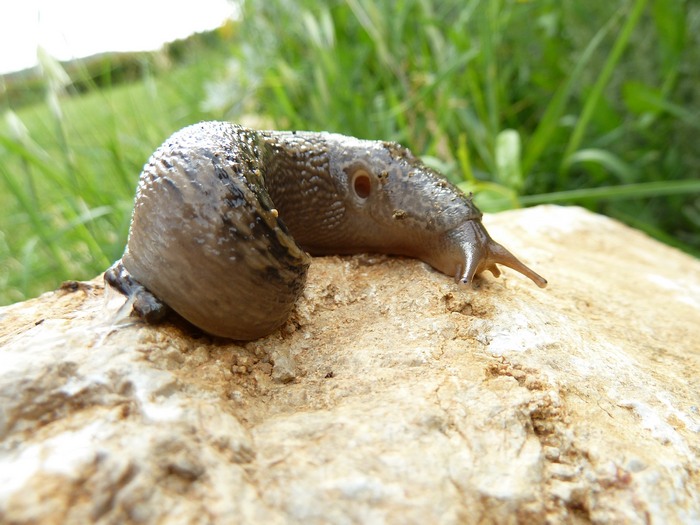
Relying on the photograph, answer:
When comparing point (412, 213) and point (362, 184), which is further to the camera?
point (362, 184)

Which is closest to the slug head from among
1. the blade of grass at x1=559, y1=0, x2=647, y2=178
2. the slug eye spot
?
the slug eye spot

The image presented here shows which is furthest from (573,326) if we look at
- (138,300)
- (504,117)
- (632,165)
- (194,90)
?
(194,90)

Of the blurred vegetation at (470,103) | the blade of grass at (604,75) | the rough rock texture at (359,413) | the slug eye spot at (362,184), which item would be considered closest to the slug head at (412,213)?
the slug eye spot at (362,184)

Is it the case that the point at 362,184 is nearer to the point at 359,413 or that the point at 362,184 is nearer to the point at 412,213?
the point at 412,213

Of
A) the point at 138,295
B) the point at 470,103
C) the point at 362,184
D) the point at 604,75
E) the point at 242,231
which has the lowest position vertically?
the point at 470,103

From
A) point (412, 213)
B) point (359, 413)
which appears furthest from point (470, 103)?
point (359, 413)

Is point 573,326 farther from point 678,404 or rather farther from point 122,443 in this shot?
point 122,443

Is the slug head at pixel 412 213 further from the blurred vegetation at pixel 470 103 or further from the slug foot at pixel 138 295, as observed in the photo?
the blurred vegetation at pixel 470 103
